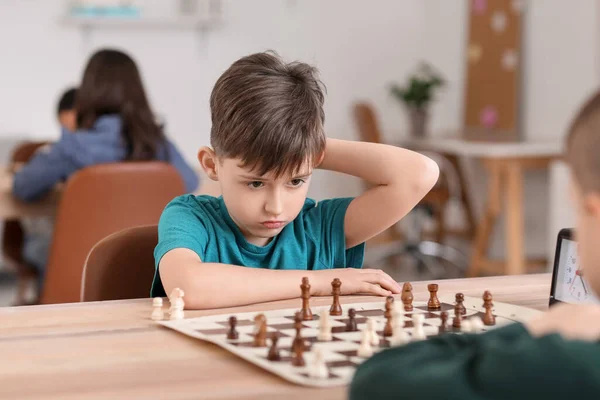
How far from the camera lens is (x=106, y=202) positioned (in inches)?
104

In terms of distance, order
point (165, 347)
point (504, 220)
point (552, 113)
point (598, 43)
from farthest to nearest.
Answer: point (504, 220), point (552, 113), point (598, 43), point (165, 347)

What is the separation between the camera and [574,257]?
127cm

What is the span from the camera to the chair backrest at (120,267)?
1.60 metres

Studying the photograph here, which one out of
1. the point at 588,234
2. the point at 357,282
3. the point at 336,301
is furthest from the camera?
the point at 357,282

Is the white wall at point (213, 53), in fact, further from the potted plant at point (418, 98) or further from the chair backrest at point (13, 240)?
the chair backrest at point (13, 240)

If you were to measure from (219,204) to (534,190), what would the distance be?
157 inches

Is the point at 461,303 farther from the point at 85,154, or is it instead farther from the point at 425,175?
the point at 85,154

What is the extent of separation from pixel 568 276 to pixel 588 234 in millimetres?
530

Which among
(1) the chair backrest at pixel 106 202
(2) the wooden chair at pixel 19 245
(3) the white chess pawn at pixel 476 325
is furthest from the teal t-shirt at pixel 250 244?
(2) the wooden chair at pixel 19 245

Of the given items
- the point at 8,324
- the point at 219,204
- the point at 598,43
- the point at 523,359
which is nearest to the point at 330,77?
the point at 598,43

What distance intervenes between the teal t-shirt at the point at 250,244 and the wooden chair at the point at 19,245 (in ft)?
5.83

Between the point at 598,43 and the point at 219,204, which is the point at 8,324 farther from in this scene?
the point at 598,43

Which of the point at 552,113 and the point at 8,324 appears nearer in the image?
the point at 8,324

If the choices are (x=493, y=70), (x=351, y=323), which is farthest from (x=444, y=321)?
(x=493, y=70)
